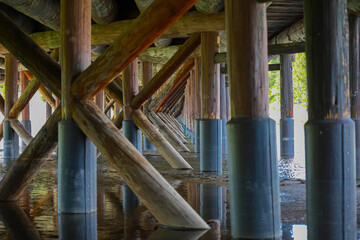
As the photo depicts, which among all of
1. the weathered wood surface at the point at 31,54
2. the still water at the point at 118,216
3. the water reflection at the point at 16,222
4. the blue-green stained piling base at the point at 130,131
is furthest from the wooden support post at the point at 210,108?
the water reflection at the point at 16,222

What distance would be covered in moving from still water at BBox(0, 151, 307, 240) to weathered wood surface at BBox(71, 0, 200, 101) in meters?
1.25

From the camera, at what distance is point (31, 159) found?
5215 mm

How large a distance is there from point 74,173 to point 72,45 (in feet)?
4.20

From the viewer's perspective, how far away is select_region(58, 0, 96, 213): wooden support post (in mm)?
4711

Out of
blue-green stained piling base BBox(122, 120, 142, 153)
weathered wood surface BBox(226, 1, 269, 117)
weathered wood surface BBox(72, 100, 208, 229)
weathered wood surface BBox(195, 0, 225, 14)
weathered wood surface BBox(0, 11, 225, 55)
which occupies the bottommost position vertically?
weathered wood surface BBox(72, 100, 208, 229)

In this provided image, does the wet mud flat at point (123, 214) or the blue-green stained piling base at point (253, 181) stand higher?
the blue-green stained piling base at point (253, 181)

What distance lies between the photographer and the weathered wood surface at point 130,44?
378cm

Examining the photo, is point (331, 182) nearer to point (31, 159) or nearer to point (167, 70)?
point (31, 159)

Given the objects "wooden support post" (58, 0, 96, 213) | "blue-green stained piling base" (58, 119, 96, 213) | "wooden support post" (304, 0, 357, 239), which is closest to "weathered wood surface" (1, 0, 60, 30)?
"wooden support post" (58, 0, 96, 213)

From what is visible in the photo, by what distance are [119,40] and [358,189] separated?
12.2 feet

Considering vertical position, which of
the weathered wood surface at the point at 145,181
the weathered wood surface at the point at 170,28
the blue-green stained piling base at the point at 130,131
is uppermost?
the weathered wood surface at the point at 170,28

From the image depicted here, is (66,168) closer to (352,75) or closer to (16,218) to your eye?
(16,218)

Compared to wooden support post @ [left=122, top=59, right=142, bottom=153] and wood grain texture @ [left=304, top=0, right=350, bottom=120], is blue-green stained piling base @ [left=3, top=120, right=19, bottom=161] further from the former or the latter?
wood grain texture @ [left=304, top=0, right=350, bottom=120]

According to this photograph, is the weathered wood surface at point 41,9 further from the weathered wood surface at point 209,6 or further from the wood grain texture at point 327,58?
the wood grain texture at point 327,58
